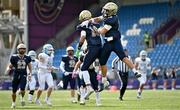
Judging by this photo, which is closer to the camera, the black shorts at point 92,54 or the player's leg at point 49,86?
the black shorts at point 92,54

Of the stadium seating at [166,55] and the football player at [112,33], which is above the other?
the stadium seating at [166,55]

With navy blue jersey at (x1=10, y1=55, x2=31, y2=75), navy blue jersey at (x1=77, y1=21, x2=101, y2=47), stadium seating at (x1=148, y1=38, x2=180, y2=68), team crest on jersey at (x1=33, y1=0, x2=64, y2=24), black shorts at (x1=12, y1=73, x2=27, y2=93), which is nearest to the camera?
navy blue jersey at (x1=77, y1=21, x2=101, y2=47)

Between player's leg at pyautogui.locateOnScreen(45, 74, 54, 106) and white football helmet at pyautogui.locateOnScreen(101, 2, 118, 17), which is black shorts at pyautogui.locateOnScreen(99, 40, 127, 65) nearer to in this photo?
white football helmet at pyautogui.locateOnScreen(101, 2, 118, 17)

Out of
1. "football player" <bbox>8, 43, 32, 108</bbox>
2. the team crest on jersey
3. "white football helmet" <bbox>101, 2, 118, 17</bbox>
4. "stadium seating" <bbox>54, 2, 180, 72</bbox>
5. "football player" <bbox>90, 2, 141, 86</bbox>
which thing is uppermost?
the team crest on jersey

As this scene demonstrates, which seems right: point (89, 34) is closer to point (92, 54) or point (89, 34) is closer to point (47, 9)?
point (92, 54)

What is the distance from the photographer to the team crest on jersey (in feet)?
170

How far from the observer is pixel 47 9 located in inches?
2083

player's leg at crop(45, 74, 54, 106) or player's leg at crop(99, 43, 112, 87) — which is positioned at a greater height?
player's leg at crop(99, 43, 112, 87)

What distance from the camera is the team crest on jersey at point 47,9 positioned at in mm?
51875

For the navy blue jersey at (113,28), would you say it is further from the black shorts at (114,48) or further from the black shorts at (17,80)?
the black shorts at (17,80)

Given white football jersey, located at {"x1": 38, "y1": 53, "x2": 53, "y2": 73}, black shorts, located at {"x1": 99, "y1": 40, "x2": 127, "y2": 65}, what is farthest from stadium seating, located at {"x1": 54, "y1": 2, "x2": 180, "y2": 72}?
black shorts, located at {"x1": 99, "y1": 40, "x2": 127, "y2": 65}

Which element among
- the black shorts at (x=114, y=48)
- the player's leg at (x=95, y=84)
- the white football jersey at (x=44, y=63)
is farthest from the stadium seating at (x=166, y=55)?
the black shorts at (x=114, y=48)

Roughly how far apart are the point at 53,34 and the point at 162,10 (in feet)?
31.5

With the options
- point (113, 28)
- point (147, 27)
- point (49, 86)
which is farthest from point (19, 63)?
point (147, 27)
